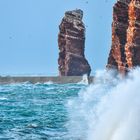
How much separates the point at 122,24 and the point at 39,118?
230 feet

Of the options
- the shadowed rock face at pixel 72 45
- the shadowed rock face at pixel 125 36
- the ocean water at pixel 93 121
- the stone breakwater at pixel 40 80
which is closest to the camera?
the ocean water at pixel 93 121

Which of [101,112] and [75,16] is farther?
[75,16]

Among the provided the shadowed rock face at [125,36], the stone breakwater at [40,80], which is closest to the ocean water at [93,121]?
the shadowed rock face at [125,36]

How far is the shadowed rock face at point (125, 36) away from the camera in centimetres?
9312

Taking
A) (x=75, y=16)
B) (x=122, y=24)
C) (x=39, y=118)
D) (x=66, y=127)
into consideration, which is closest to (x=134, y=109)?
(x=66, y=127)

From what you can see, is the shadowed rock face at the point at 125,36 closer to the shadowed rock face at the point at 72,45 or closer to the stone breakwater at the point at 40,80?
the stone breakwater at the point at 40,80

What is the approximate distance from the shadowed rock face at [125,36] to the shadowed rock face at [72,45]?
2548 centimetres

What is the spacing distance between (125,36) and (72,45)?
36.9 metres

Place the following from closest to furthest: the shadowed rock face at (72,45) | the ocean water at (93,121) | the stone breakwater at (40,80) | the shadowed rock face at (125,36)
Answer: the ocean water at (93,121) → the shadowed rock face at (125,36) → the stone breakwater at (40,80) → the shadowed rock face at (72,45)

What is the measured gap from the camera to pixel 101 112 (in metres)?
20.6

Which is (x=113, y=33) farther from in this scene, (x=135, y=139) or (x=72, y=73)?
(x=135, y=139)

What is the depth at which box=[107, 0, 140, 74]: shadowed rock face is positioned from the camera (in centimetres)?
9312

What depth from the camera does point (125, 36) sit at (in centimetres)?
10300

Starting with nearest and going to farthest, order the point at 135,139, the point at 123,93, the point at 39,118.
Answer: the point at 135,139, the point at 123,93, the point at 39,118
